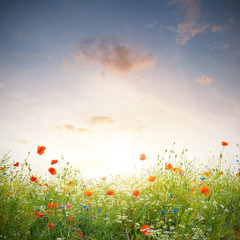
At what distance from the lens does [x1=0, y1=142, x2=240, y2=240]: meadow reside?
2.80 metres

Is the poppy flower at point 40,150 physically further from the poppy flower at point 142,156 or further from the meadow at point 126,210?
the poppy flower at point 142,156

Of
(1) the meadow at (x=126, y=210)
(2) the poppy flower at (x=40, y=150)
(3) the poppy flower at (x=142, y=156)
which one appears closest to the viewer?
(1) the meadow at (x=126, y=210)

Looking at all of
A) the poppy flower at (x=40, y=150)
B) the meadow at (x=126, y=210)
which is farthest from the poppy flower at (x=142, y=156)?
the poppy flower at (x=40, y=150)

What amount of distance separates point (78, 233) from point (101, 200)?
3.68 ft

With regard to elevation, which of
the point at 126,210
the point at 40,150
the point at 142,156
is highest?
the point at 142,156

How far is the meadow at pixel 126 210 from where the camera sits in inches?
110

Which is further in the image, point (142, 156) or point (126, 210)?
point (142, 156)

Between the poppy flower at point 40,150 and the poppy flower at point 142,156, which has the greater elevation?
the poppy flower at point 142,156

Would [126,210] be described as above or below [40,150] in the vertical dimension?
below

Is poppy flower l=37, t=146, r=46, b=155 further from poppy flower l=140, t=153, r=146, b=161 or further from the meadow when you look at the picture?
poppy flower l=140, t=153, r=146, b=161

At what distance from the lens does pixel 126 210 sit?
3.60 m

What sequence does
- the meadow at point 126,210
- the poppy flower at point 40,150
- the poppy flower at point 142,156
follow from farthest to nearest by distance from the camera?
the poppy flower at point 142,156, the poppy flower at point 40,150, the meadow at point 126,210

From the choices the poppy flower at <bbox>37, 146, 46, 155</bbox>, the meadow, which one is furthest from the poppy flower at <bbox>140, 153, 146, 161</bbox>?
the poppy flower at <bbox>37, 146, 46, 155</bbox>

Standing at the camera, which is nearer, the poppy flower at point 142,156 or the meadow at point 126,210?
the meadow at point 126,210
